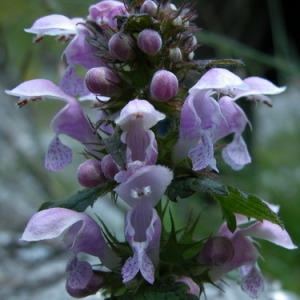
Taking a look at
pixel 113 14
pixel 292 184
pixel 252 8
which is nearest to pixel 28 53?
pixel 113 14

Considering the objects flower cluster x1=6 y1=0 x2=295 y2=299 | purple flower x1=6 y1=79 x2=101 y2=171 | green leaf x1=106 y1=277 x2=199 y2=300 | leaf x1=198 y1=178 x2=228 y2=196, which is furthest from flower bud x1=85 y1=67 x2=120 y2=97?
green leaf x1=106 y1=277 x2=199 y2=300

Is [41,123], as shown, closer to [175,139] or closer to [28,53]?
[28,53]

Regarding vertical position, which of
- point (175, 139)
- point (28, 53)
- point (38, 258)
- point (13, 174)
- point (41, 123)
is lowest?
point (41, 123)

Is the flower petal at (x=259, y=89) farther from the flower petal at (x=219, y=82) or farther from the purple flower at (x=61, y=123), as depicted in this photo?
the purple flower at (x=61, y=123)

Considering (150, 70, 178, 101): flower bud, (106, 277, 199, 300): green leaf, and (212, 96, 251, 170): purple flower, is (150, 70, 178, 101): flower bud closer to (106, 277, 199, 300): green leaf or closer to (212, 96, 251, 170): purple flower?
(212, 96, 251, 170): purple flower

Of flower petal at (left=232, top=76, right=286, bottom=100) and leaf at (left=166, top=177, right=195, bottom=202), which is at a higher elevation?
flower petal at (left=232, top=76, right=286, bottom=100)
